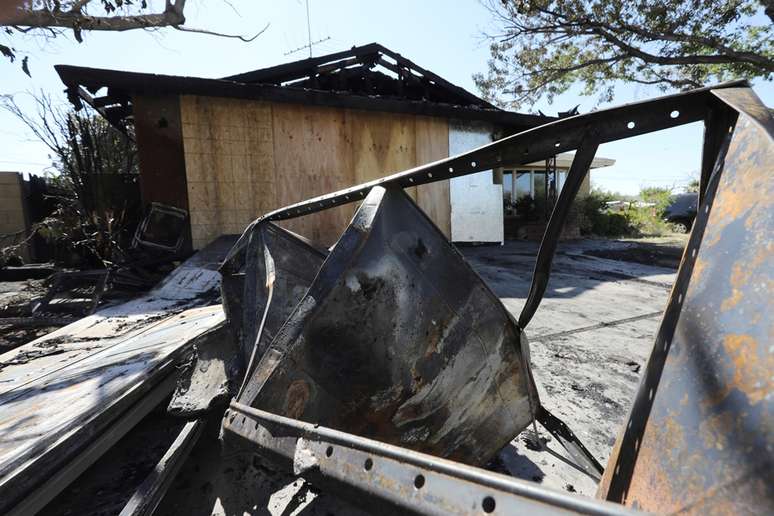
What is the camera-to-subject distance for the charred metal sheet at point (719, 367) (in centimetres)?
55

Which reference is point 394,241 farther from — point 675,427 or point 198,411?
point 198,411

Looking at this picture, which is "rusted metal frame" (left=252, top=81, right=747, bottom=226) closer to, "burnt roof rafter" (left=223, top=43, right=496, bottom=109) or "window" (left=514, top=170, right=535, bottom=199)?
"burnt roof rafter" (left=223, top=43, right=496, bottom=109)

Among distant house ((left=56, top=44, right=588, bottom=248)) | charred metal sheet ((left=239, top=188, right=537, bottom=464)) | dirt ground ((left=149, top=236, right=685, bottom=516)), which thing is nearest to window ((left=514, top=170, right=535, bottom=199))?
distant house ((left=56, top=44, right=588, bottom=248))

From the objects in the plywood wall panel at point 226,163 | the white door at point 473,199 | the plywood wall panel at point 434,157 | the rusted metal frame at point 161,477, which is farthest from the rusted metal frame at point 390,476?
the white door at point 473,199

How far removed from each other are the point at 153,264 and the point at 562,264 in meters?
7.45

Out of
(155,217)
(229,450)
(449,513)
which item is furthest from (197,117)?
(449,513)

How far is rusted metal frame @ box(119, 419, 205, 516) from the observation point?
128 centimetres

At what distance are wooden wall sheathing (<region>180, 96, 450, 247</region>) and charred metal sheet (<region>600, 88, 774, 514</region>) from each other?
23.3 feet

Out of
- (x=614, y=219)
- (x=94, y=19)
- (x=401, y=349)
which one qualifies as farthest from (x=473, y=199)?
(x=614, y=219)

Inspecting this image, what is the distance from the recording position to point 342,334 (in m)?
1.36

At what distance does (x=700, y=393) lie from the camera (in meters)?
0.64

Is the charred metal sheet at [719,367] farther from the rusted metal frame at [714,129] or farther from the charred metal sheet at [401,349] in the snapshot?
the charred metal sheet at [401,349]

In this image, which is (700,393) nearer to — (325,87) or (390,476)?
(390,476)

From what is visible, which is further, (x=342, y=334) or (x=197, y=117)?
(x=197, y=117)
